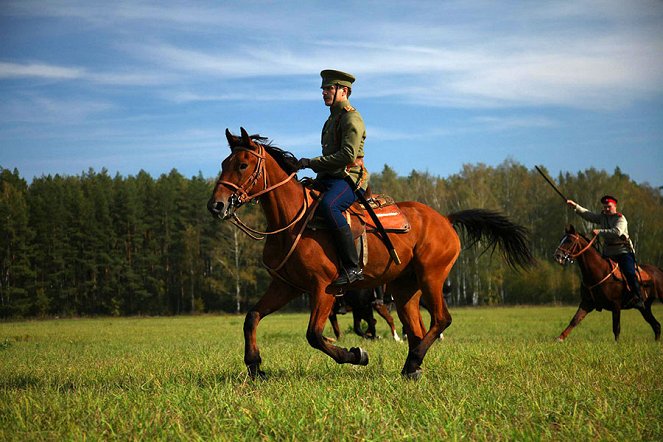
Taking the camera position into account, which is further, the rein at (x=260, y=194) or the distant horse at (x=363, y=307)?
the distant horse at (x=363, y=307)

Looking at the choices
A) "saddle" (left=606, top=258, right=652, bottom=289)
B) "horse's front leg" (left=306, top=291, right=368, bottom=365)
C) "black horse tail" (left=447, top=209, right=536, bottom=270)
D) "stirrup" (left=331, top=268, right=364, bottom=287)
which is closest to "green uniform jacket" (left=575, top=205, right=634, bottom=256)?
"saddle" (left=606, top=258, right=652, bottom=289)

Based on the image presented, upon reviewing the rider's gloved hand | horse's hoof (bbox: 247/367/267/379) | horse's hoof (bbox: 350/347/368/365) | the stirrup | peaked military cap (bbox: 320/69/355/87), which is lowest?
horse's hoof (bbox: 247/367/267/379)

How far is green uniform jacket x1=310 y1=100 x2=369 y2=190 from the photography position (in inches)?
324

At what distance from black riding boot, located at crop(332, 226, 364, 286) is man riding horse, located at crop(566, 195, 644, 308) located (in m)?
8.61

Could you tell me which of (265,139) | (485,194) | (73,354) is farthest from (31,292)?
(265,139)

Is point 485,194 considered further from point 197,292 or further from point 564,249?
point 564,249

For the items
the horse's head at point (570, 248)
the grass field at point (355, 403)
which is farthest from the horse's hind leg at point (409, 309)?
the horse's head at point (570, 248)

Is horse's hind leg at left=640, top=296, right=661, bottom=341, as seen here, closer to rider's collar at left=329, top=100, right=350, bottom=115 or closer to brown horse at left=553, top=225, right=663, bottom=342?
brown horse at left=553, top=225, right=663, bottom=342

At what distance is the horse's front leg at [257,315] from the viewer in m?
8.09

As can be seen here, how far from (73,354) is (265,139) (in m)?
8.43

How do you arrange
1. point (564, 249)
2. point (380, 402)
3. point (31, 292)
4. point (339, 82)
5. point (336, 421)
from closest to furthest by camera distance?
point (336, 421), point (380, 402), point (339, 82), point (564, 249), point (31, 292)

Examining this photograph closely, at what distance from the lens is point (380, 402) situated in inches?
245

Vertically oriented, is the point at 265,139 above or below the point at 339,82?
below

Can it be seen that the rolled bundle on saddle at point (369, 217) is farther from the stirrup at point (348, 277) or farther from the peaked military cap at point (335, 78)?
the peaked military cap at point (335, 78)
